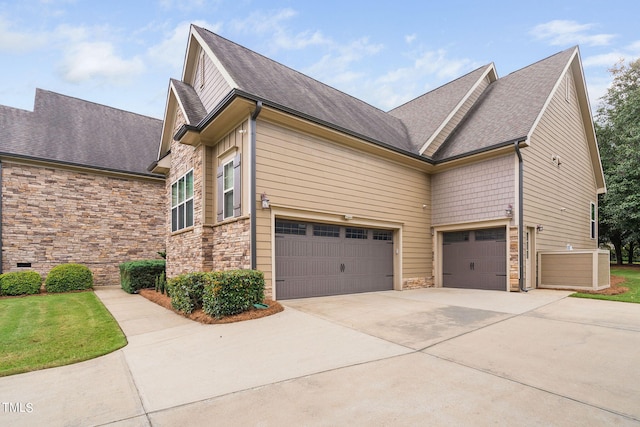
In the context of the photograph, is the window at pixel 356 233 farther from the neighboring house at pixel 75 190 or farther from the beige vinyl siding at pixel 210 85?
the neighboring house at pixel 75 190

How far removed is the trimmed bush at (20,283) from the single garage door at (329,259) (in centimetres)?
890

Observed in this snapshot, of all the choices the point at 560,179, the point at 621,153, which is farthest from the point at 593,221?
the point at 560,179

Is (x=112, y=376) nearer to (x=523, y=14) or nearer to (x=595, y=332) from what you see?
(x=595, y=332)

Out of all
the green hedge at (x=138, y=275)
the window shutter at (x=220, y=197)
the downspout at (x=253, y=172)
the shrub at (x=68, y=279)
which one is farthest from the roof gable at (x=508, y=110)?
the shrub at (x=68, y=279)

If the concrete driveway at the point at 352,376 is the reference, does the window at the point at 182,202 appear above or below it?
above

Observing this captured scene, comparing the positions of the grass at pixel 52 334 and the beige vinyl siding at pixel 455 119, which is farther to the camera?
the beige vinyl siding at pixel 455 119

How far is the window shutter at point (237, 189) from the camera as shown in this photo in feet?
26.7

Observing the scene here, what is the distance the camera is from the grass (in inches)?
170

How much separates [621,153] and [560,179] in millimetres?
9011

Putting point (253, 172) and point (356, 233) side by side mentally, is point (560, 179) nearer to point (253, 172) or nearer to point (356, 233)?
point (356, 233)

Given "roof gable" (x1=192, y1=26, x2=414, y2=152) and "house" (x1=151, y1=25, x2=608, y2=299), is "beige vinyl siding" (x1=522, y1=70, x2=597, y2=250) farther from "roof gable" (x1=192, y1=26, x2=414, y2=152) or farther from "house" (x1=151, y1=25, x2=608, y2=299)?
"roof gable" (x1=192, y1=26, x2=414, y2=152)

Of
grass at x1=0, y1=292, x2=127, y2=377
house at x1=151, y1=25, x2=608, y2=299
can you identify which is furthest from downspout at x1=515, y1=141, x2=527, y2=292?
grass at x1=0, y1=292, x2=127, y2=377

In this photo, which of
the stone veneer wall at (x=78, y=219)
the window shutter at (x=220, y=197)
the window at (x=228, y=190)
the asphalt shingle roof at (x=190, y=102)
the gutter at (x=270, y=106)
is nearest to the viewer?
the gutter at (x=270, y=106)

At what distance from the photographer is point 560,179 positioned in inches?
508
